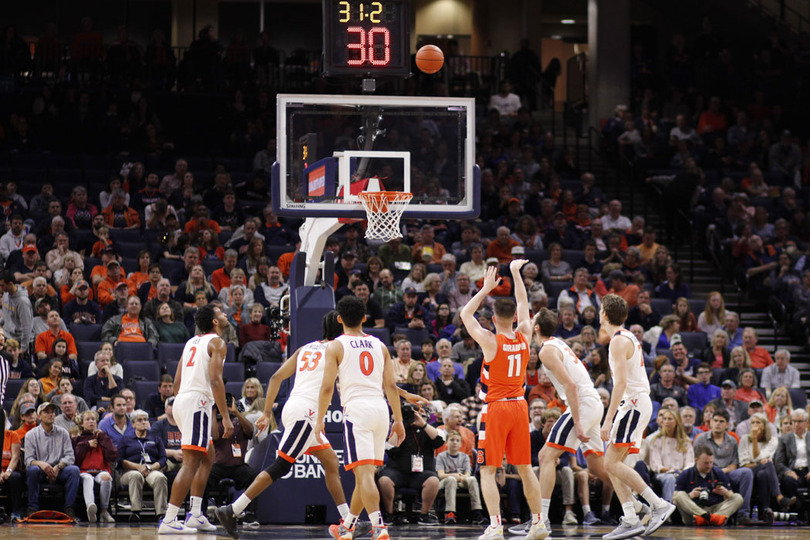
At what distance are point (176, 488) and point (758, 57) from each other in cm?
1793

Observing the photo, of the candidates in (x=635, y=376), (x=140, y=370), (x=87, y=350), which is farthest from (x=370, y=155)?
(x=87, y=350)

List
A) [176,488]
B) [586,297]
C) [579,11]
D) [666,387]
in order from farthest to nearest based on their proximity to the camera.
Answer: [579,11], [586,297], [666,387], [176,488]

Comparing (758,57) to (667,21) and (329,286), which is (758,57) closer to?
(667,21)

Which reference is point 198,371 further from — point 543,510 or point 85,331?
point 85,331

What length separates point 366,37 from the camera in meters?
10.9

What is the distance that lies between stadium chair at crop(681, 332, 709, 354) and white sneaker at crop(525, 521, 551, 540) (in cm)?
742

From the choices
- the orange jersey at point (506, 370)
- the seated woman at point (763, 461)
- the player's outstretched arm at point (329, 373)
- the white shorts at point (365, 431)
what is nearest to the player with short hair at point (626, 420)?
the orange jersey at point (506, 370)

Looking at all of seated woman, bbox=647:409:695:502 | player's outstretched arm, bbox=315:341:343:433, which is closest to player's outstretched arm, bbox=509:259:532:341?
player's outstretched arm, bbox=315:341:343:433

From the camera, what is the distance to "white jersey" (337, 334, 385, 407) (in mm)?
9547

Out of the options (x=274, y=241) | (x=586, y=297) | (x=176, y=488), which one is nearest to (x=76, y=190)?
(x=274, y=241)

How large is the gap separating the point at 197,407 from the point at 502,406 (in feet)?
8.48

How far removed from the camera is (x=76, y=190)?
712 inches

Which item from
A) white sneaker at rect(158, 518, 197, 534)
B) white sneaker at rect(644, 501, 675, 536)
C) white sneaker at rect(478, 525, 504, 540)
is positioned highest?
white sneaker at rect(644, 501, 675, 536)

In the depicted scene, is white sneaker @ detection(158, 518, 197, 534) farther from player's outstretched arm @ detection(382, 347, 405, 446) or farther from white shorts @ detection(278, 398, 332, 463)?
player's outstretched arm @ detection(382, 347, 405, 446)
